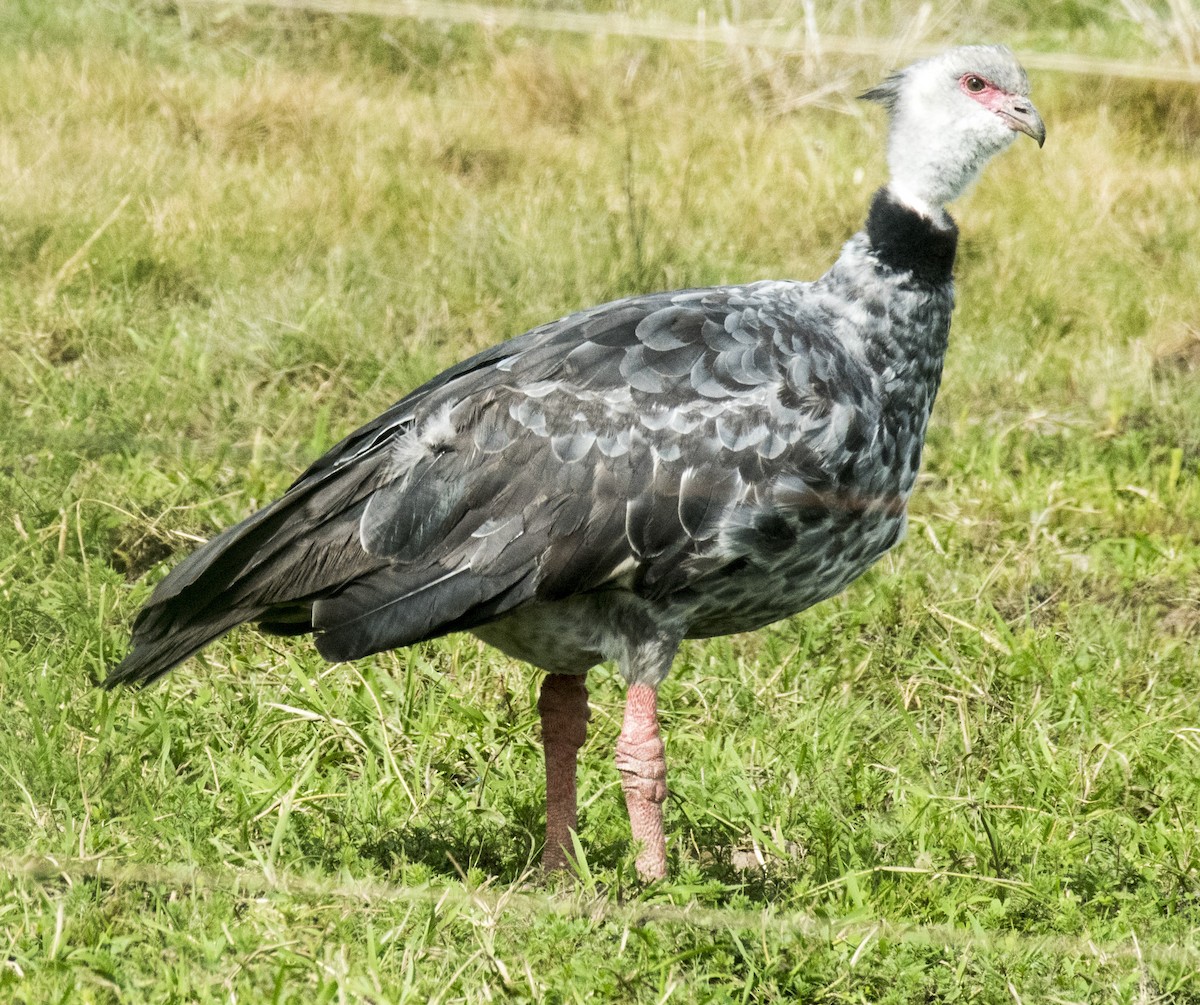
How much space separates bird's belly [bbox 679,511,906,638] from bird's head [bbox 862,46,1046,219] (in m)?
0.68

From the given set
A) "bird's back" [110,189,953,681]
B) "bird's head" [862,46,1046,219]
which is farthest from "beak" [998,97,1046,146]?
"bird's back" [110,189,953,681]

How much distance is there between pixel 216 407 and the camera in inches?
174

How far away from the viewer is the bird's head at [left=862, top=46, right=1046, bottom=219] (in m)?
3.17

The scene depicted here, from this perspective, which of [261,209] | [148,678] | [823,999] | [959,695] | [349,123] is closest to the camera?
[823,999]

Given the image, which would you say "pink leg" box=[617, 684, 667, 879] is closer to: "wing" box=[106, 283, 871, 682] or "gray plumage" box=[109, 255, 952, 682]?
"gray plumage" box=[109, 255, 952, 682]

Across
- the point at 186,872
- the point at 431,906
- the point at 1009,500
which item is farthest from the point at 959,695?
the point at 186,872

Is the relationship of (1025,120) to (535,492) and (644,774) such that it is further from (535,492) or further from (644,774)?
(644,774)

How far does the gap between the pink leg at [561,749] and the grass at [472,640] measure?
0.33ft

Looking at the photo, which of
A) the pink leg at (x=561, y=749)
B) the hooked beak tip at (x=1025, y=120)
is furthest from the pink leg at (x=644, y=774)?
the hooked beak tip at (x=1025, y=120)

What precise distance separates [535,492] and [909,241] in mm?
935

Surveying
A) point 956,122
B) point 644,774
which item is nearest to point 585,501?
point 644,774

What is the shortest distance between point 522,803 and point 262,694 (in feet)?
2.00

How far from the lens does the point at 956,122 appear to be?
318 cm

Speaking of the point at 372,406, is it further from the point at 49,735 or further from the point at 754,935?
the point at 754,935
